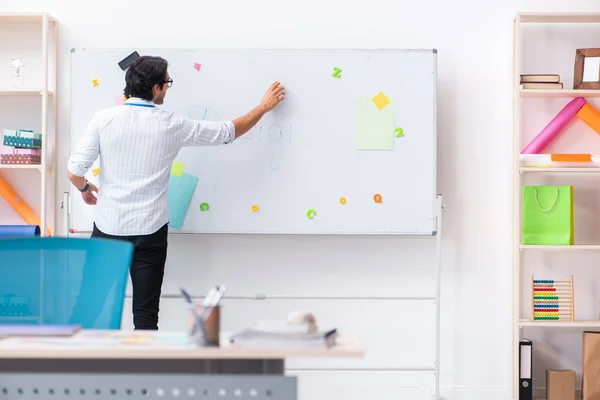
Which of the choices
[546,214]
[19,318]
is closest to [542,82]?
[546,214]

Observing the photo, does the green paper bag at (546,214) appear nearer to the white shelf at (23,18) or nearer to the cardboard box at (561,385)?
the cardboard box at (561,385)

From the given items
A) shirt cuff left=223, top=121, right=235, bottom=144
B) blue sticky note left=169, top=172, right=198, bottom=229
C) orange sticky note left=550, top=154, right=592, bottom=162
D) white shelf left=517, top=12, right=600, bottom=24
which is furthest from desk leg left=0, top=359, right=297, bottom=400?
white shelf left=517, top=12, right=600, bottom=24

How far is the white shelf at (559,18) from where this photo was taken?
3.61m

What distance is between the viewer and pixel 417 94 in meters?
3.63

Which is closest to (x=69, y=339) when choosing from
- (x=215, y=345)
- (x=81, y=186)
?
(x=215, y=345)

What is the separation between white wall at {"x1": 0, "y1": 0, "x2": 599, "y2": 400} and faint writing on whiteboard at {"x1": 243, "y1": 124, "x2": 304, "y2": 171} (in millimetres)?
431

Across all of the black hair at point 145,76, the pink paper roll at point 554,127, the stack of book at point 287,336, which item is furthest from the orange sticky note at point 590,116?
the stack of book at point 287,336

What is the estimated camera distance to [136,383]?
1.72 meters

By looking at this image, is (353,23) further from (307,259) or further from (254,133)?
(307,259)

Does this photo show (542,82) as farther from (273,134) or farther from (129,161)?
(129,161)

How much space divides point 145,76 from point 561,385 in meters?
2.33

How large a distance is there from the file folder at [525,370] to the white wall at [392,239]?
0.63ft

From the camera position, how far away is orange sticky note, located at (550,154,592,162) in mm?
3574

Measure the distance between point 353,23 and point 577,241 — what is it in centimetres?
151
